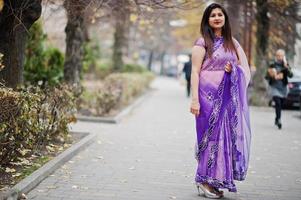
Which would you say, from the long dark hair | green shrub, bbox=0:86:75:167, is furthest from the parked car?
the long dark hair

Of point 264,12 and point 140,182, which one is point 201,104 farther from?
point 264,12

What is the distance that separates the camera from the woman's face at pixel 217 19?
6.51 m

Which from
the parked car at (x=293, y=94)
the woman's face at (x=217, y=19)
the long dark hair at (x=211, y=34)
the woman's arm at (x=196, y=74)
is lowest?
the parked car at (x=293, y=94)

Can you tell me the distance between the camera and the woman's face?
651cm

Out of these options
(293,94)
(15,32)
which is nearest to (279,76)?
(15,32)

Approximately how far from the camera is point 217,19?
651 centimetres

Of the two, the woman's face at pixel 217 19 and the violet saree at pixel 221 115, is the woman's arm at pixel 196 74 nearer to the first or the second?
the violet saree at pixel 221 115

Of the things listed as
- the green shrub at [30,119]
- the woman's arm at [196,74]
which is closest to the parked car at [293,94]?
the green shrub at [30,119]

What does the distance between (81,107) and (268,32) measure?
8.60m

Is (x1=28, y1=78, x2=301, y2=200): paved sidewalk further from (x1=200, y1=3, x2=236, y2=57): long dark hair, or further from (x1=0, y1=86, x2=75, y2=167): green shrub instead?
(x1=200, y1=3, x2=236, y2=57): long dark hair

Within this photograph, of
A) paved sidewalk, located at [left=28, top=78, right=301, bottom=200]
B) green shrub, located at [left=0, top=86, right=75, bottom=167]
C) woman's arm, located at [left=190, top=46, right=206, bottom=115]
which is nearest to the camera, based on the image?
woman's arm, located at [left=190, top=46, right=206, bottom=115]

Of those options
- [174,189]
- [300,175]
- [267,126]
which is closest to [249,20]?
[267,126]

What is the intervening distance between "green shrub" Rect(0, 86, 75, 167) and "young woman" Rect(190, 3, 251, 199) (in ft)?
6.58

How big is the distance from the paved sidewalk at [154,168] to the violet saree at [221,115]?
0.44 meters
